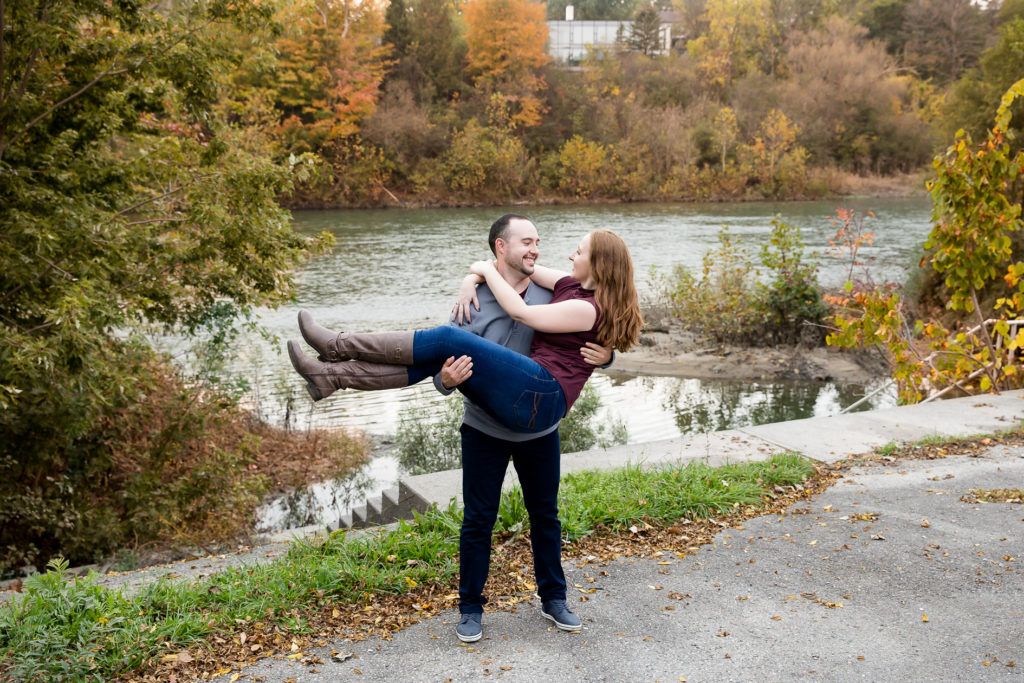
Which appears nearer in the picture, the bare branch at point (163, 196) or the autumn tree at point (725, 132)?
the bare branch at point (163, 196)

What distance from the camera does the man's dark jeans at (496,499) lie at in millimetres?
3443

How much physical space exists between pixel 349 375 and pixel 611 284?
1.08 metres

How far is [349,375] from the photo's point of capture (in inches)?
130

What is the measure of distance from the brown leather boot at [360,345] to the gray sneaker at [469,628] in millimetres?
1147

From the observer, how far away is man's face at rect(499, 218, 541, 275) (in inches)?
136

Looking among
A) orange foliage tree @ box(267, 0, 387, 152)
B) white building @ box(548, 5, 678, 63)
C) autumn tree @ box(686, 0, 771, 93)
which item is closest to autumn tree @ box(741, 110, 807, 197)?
autumn tree @ box(686, 0, 771, 93)

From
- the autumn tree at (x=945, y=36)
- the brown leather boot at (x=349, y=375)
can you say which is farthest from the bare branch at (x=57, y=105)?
the autumn tree at (x=945, y=36)

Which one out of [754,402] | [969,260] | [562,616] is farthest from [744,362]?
[562,616]

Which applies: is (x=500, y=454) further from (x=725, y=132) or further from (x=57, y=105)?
(x=725, y=132)

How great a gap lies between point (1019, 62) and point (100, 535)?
15.7 metres

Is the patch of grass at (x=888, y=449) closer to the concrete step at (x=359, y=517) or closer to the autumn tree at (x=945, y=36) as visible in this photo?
the concrete step at (x=359, y=517)

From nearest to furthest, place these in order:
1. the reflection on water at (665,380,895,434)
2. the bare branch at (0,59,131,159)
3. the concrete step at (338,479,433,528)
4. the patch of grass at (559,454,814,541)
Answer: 1. the patch of grass at (559,454,814,541)
2. the concrete step at (338,479,433,528)
3. the bare branch at (0,59,131,159)
4. the reflection on water at (665,380,895,434)

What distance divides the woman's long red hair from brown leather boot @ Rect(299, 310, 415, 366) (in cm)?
75

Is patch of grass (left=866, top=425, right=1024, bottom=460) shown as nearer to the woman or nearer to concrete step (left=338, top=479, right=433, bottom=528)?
concrete step (left=338, top=479, right=433, bottom=528)
